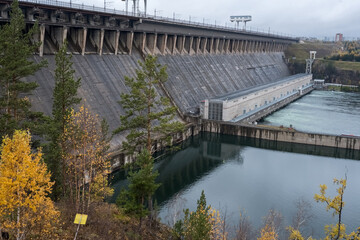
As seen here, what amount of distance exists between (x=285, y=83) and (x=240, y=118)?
32332 millimetres

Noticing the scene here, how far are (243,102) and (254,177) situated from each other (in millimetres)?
24011

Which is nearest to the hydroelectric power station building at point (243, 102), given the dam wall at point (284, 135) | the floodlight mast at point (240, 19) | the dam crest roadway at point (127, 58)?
the dam crest roadway at point (127, 58)

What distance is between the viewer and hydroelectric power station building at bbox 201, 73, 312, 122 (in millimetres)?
50875

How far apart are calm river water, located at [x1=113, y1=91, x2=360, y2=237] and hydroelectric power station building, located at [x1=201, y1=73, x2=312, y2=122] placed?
12.6 ft

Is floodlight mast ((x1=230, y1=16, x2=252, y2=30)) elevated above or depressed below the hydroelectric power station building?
above

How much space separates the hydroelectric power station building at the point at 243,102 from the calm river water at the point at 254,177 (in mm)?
3829

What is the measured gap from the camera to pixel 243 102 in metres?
56.7

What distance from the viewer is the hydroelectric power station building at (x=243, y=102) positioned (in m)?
50.9

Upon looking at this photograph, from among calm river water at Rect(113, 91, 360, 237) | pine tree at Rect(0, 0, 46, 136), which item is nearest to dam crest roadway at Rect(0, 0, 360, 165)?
calm river water at Rect(113, 91, 360, 237)

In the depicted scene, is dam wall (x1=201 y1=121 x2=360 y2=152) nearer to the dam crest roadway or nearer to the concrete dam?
the dam crest roadway

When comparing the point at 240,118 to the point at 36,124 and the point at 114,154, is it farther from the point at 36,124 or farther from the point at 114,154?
the point at 36,124

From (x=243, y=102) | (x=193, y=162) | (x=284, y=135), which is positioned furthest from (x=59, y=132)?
(x=243, y=102)

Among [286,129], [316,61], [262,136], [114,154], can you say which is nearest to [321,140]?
[286,129]

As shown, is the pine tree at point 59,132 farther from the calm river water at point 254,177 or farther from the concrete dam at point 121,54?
the concrete dam at point 121,54
